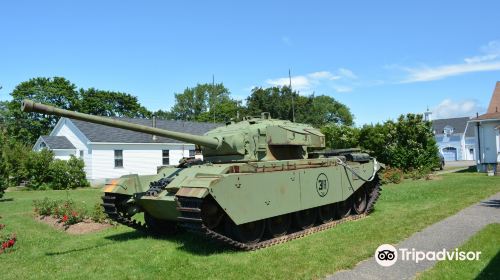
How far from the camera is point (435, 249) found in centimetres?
808

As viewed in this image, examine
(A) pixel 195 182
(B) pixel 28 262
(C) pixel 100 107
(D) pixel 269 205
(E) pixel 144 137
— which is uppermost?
(C) pixel 100 107

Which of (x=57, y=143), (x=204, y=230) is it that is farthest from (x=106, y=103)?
(x=204, y=230)

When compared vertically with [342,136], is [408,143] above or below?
below

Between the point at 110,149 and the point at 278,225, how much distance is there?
72.0 ft

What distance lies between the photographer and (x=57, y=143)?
3127cm

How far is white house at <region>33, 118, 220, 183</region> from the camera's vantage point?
28906 mm

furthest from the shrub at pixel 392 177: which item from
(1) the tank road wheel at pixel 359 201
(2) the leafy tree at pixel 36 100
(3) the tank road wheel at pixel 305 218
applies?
(2) the leafy tree at pixel 36 100

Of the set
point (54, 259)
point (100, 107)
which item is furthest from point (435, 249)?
point (100, 107)

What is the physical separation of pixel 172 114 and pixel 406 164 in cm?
5995

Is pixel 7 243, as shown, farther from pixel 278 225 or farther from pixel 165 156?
pixel 165 156

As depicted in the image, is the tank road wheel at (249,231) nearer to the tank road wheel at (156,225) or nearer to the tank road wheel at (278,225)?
the tank road wheel at (278,225)

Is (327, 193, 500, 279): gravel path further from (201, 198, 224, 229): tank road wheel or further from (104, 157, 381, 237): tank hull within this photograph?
(201, 198, 224, 229): tank road wheel

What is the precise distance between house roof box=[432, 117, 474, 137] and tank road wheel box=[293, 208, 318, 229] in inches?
1986

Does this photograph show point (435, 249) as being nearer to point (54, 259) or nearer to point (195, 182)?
point (195, 182)
